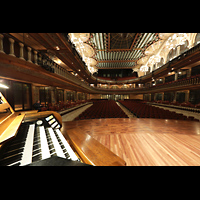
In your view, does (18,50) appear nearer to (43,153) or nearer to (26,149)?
(26,149)

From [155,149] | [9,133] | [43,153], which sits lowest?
[155,149]

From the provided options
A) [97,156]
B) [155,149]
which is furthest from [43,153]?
[155,149]

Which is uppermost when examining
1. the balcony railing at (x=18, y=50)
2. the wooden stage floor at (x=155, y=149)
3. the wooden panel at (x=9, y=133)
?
the balcony railing at (x=18, y=50)

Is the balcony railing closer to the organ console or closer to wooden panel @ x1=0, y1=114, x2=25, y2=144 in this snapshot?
wooden panel @ x1=0, y1=114, x2=25, y2=144

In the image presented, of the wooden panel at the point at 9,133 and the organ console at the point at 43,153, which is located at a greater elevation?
the wooden panel at the point at 9,133

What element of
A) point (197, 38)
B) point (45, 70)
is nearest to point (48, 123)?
point (45, 70)

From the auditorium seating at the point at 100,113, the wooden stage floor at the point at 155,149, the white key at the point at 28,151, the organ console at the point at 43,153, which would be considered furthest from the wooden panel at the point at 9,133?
the auditorium seating at the point at 100,113

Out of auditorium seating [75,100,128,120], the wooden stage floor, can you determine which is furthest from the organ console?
auditorium seating [75,100,128,120]

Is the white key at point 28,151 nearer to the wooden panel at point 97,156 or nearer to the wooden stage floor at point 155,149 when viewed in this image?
the wooden panel at point 97,156
